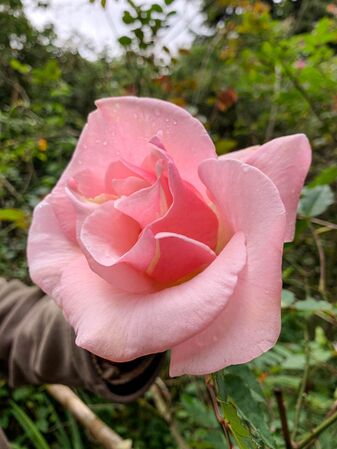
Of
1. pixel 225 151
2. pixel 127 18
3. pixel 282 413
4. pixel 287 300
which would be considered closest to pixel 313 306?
pixel 287 300

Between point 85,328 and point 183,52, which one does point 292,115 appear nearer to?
point 183,52

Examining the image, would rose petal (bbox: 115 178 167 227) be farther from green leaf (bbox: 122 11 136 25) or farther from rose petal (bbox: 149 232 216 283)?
green leaf (bbox: 122 11 136 25)

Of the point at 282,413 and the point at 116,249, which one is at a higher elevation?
the point at 116,249

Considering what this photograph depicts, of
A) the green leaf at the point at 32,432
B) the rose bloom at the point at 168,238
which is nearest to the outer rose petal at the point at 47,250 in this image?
the rose bloom at the point at 168,238

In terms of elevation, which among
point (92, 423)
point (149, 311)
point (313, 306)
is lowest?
point (92, 423)

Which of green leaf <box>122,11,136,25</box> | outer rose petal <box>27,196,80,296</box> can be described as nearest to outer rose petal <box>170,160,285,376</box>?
outer rose petal <box>27,196,80,296</box>

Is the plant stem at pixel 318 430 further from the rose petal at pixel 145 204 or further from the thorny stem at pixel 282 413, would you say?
the rose petal at pixel 145 204

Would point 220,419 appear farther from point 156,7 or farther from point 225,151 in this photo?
point 225,151
